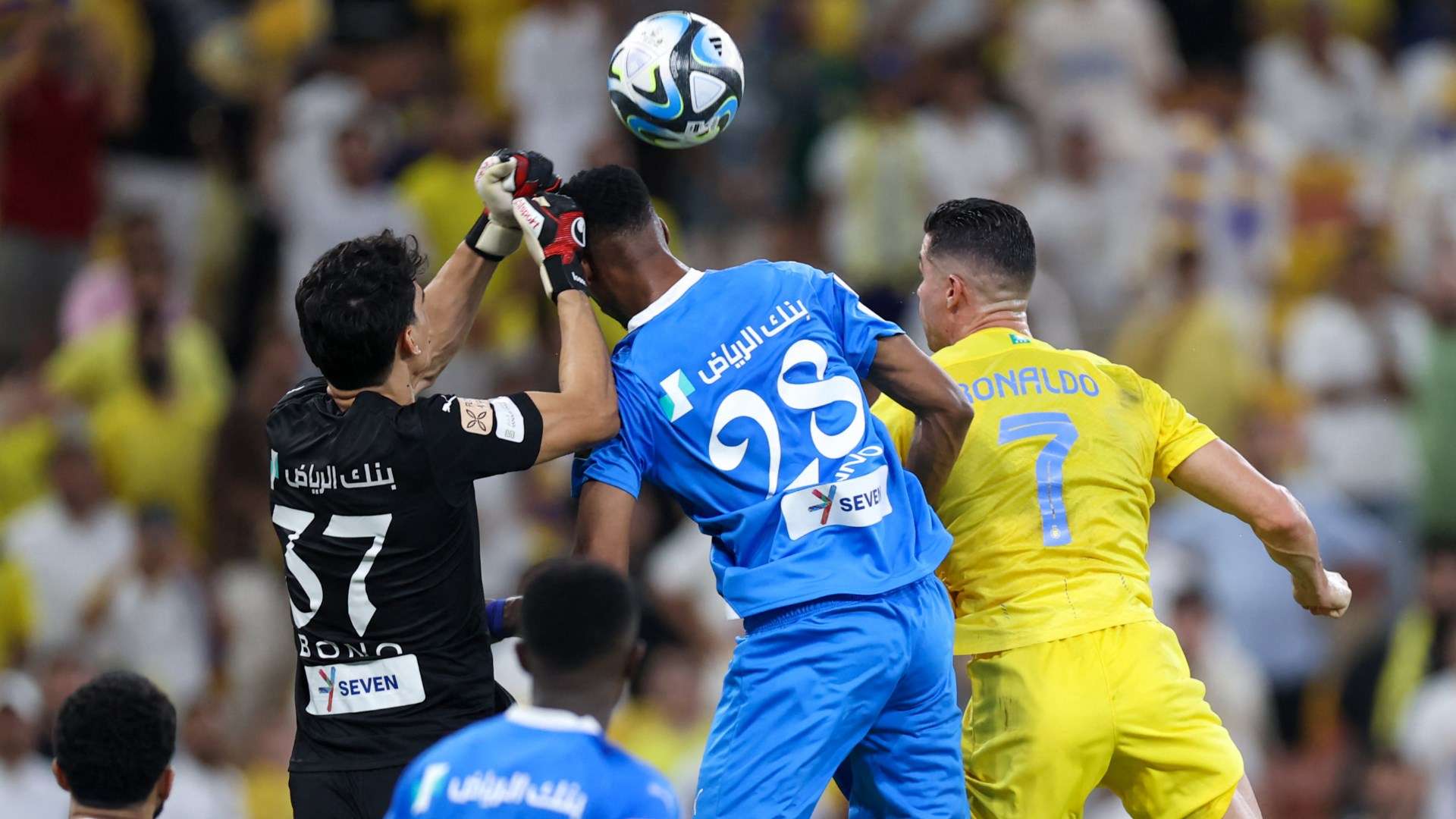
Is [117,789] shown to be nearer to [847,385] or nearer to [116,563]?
[847,385]

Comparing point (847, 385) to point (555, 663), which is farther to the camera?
point (847, 385)

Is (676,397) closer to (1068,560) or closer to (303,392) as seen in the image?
(303,392)

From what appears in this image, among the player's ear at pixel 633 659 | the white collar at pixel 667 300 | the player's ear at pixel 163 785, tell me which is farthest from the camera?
the white collar at pixel 667 300

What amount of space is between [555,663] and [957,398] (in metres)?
1.79

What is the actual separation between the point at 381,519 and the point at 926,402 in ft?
5.36

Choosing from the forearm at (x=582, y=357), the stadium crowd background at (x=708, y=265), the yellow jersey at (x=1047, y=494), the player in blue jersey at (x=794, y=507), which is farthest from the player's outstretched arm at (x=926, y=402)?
the stadium crowd background at (x=708, y=265)

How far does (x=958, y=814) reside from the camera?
570cm

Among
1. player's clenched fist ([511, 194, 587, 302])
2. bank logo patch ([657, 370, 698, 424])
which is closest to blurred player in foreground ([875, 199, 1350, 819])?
bank logo patch ([657, 370, 698, 424])

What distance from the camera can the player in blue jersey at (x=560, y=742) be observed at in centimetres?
440

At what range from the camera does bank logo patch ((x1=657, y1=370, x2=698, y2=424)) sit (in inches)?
229

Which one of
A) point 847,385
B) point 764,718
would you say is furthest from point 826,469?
point 764,718

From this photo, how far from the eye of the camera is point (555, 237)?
5930 mm

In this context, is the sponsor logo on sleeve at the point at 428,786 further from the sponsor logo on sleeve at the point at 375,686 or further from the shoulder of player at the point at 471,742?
the sponsor logo on sleeve at the point at 375,686

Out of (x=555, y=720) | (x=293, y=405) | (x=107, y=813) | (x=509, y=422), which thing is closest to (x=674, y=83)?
(x=509, y=422)
